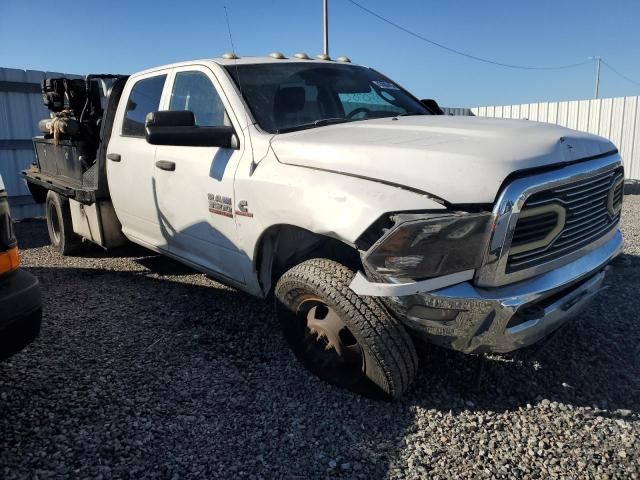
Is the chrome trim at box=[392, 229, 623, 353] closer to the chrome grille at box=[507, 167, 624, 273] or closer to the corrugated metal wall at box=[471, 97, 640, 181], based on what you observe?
the chrome grille at box=[507, 167, 624, 273]

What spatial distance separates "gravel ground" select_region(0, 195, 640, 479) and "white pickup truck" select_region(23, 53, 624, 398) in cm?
30

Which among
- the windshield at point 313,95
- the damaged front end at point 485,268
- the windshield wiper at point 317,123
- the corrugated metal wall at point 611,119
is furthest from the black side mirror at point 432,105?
the corrugated metal wall at point 611,119

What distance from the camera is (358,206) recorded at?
2.32m

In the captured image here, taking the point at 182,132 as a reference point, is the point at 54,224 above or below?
below

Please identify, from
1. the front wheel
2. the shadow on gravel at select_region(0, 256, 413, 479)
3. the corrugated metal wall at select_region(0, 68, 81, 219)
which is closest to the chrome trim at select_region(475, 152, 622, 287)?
the front wheel

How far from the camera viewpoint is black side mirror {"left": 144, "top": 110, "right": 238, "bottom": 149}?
9.83ft

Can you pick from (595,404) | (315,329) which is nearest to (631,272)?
(595,404)

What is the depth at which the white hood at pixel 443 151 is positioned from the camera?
2211 millimetres

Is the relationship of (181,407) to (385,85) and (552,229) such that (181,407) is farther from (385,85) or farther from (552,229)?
(385,85)

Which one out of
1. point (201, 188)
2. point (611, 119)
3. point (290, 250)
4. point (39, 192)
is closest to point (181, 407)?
point (290, 250)

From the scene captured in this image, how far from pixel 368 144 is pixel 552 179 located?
2.89 feet

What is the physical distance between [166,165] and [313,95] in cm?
120

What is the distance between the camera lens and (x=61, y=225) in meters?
5.65

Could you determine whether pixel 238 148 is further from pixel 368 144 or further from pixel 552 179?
pixel 552 179
